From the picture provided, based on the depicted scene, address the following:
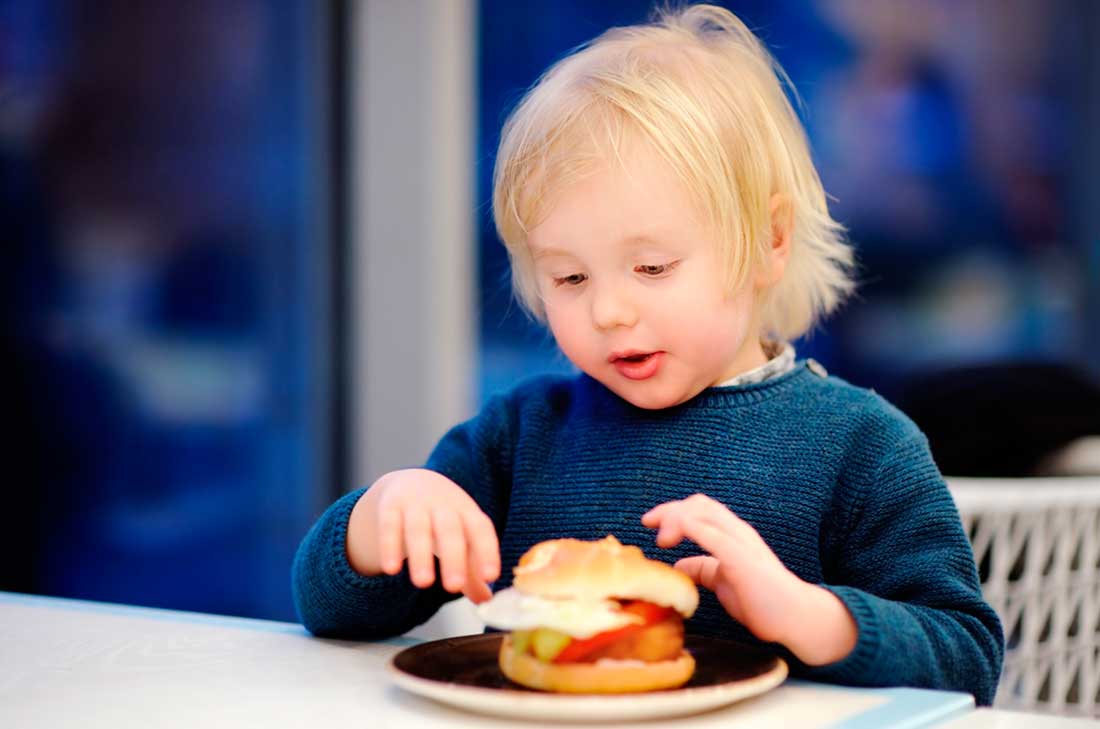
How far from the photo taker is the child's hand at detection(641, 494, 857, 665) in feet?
2.49

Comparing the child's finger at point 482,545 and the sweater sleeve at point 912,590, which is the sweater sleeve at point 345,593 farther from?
the sweater sleeve at point 912,590

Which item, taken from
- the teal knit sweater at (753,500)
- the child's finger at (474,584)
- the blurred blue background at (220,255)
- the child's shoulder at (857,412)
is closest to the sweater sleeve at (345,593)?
the teal knit sweater at (753,500)

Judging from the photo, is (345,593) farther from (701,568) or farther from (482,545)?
(701,568)

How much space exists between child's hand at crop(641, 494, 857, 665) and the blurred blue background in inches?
45.7

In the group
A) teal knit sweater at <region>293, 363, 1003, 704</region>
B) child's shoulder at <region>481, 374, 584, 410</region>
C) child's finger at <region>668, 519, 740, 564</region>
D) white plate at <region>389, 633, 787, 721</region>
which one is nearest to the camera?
white plate at <region>389, 633, 787, 721</region>

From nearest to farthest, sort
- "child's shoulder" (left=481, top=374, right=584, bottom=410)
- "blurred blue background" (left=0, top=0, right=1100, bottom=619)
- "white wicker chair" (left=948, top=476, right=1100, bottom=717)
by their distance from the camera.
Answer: "child's shoulder" (left=481, top=374, right=584, bottom=410) < "white wicker chair" (left=948, top=476, right=1100, bottom=717) < "blurred blue background" (left=0, top=0, right=1100, bottom=619)

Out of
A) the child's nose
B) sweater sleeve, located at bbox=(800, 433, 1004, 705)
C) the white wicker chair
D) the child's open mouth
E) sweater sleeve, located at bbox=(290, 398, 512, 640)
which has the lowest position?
the white wicker chair

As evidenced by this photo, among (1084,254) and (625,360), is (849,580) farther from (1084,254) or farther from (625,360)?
(1084,254)

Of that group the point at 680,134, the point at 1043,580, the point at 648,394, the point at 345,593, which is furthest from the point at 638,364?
the point at 1043,580

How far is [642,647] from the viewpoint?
0.68m

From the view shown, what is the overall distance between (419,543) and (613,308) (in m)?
0.24

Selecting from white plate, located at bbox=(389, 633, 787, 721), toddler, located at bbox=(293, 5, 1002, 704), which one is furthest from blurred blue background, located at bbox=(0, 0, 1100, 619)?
white plate, located at bbox=(389, 633, 787, 721)

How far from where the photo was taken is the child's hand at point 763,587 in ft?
2.49

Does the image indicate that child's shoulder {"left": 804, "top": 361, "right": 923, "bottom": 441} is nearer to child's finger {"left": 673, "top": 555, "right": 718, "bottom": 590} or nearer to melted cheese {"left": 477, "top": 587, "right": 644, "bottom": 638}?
child's finger {"left": 673, "top": 555, "right": 718, "bottom": 590}
